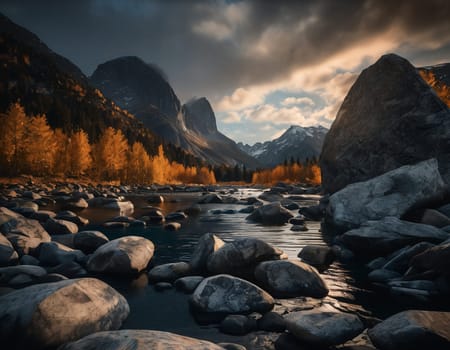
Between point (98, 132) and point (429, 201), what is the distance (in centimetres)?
8620

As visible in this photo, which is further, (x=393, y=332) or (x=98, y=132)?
(x=98, y=132)

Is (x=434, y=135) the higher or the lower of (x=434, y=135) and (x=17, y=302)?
the higher

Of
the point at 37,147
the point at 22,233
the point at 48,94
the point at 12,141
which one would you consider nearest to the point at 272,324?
the point at 22,233

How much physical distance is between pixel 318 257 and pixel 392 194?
5521mm

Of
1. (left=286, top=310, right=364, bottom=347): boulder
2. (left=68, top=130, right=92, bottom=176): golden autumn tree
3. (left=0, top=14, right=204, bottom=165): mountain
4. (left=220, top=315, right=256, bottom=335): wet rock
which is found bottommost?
(left=220, top=315, right=256, bottom=335): wet rock

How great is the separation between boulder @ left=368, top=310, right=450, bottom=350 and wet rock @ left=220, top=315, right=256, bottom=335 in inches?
77.2

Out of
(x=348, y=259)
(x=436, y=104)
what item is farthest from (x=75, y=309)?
(x=436, y=104)

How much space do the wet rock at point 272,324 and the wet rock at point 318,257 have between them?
4.30 meters

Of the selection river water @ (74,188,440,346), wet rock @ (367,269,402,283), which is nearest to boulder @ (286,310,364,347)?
river water @ (74,188,440,346)

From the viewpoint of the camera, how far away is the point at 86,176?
56938mm

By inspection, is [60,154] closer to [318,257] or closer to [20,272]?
[20,272]

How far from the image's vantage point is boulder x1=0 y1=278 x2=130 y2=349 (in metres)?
3.68

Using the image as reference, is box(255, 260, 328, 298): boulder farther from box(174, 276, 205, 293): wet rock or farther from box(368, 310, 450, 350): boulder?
box(368, 310, 450, 350): boulder

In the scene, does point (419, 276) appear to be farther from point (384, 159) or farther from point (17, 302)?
point (384, 159)
